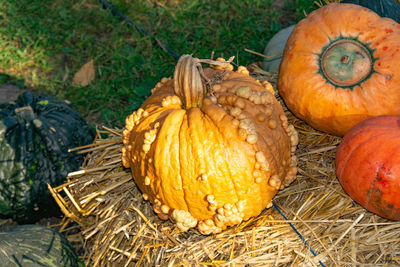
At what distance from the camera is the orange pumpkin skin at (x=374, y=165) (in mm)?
2455

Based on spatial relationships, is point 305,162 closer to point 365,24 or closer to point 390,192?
point 390,192

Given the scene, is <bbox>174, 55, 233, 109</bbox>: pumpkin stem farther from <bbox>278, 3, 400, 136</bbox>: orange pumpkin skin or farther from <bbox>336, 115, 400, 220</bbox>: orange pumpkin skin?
<bbox>336, 115, 400, 220</bbox>: orange pumpkin skin

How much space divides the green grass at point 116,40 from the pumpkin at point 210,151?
2.28 meters

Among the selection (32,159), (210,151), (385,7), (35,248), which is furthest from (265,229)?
(32,159)

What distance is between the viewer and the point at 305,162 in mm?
3139

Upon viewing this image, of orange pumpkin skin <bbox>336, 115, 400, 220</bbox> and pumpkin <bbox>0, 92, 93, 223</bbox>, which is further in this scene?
pumpkin <bbox>0, 92, 93, 223</bbox>

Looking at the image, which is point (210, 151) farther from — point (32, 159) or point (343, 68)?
point (32, 159)

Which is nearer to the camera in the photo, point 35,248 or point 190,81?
point 190,81

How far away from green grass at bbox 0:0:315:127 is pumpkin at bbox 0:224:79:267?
1923 millimetres

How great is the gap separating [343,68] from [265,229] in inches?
52.8

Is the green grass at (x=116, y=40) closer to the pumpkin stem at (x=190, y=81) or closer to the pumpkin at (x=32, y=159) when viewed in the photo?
the pumpkin at (x=32, y=159)

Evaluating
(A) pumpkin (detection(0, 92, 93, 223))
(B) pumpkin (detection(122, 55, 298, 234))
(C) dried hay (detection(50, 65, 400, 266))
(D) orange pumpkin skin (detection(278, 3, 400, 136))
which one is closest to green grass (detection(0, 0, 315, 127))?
(A) pumpkin (detection(0, 92, 93, 223))

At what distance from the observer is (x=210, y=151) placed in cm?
252

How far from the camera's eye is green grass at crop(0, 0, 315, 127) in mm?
5180
